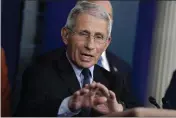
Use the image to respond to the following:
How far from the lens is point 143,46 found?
86.0 inches

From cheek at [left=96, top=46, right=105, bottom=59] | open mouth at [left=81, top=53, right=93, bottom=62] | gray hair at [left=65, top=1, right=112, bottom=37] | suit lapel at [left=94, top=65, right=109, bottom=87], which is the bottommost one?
suit lapel at [left=94, top=65, right=109, bottom=87]

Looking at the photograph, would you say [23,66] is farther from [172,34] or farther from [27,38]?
[172,34]

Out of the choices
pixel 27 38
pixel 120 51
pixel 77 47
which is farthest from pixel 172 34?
pixel 27 38

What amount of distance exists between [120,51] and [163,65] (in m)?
0.26

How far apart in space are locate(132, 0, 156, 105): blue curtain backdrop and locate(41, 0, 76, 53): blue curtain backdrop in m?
0.39

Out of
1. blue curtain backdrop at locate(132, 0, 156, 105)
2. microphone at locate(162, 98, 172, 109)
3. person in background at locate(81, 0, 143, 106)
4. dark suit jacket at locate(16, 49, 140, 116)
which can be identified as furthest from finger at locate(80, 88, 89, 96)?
microphone at locate(162, 98, 172, 109)

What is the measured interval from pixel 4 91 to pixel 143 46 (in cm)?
78

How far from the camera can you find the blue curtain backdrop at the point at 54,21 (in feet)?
6.75

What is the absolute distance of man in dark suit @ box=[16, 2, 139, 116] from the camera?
2027mm

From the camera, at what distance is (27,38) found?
2043 mm

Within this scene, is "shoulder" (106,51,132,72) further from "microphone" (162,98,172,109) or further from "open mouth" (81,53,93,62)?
"microphone" (162,98,172,109)

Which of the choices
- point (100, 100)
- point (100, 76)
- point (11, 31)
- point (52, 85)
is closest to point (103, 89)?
point (100, 100)

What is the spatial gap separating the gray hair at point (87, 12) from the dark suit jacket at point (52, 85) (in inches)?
6.5

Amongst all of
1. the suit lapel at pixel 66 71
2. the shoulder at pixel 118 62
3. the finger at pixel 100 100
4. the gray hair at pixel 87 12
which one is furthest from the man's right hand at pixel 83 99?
the gray hair at pixel 87 12
